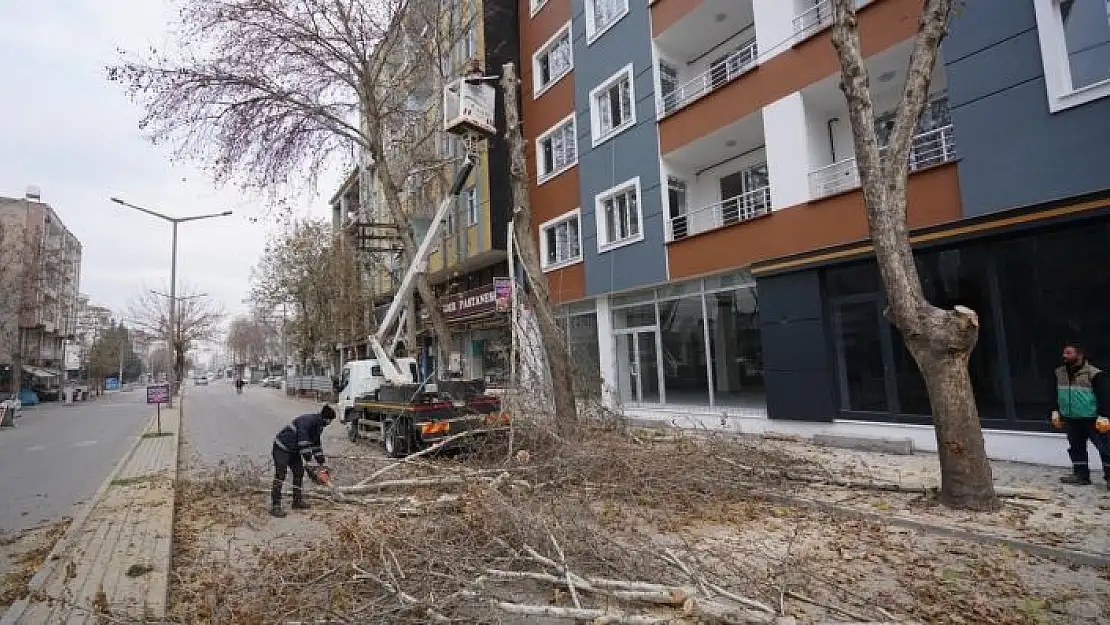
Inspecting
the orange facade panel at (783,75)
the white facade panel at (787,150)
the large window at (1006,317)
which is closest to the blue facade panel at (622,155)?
the orange facade panel at (783,75)

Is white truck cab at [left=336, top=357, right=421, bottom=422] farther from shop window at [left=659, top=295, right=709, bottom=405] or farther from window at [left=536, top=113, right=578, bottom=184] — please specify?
window at [left=536, top=113, right=578, bottom=184]

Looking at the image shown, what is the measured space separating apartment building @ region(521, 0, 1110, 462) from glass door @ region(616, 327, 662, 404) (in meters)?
0.06

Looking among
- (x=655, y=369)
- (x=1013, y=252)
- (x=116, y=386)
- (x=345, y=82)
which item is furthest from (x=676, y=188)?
(x=116, y=386)

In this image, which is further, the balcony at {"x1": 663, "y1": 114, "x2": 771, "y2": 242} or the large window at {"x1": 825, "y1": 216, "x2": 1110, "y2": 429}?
the balcony at {"x1": 663, "y1": 114, "x2": 771, "y2": 242}

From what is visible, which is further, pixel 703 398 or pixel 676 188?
pixel 676 188

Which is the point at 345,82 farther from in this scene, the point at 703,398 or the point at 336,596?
the point at 336,596

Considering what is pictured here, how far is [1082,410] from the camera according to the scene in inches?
270

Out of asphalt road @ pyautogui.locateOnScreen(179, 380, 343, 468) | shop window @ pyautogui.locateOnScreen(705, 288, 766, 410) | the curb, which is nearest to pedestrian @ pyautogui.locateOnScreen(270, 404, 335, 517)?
asphalt road @ pyautogui.locateOnScreen(179, 380, 343, 468)

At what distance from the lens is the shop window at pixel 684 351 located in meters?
14.3

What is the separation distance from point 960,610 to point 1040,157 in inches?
282

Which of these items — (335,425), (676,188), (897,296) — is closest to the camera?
(897,296)

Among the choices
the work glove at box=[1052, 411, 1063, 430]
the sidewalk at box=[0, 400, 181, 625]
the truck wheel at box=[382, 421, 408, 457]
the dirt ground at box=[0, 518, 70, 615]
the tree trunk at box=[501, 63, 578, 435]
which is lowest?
the dirt ground at box=[0, 518, 70, 615]

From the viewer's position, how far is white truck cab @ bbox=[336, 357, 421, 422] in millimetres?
14273

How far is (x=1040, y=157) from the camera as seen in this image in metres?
8.27
